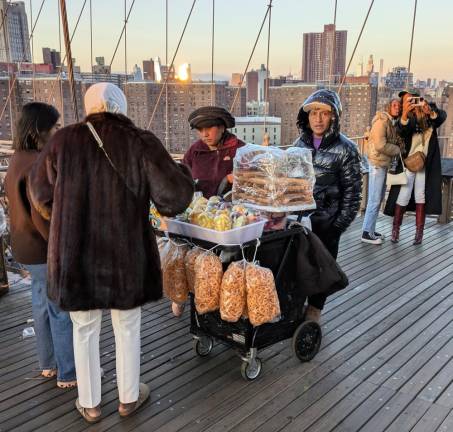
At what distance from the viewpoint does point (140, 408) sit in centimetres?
197

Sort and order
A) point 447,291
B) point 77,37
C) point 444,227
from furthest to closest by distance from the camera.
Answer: point 77,37, point 444,227, point 447,291

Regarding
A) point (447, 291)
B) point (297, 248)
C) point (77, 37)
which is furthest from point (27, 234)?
point (77, 37)

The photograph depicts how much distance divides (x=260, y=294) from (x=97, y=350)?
689 mm

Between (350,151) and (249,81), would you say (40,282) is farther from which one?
(249,81)

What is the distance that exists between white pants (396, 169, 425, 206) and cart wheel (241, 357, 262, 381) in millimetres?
2933

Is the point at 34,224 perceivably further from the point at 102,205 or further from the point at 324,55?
the point at 324,55


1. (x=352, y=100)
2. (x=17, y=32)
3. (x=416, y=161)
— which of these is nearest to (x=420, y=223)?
(x=416, y=161)

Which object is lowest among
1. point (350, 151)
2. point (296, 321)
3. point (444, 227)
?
point (444, 227)

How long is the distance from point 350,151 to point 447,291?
1556 mm

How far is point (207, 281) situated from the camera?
1.99 meters

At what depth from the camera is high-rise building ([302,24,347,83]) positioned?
18.4ft

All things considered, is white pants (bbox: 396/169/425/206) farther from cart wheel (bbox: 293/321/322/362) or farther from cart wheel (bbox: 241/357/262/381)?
cart wheel (bbox: 241/357/262/381)

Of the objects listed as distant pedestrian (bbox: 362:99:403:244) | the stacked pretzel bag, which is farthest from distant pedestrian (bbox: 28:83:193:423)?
distant pedestrian (bbox: 362:99:403:244)

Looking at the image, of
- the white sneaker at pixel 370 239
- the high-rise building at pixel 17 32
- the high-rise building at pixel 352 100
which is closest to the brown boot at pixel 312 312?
the white sneaker at pixel 370 239
